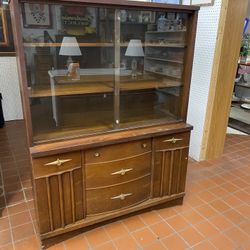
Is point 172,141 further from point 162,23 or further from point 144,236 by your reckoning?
point 162,23

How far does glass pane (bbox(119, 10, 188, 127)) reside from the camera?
1745 millimetres

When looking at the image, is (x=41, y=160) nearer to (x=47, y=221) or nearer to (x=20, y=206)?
(x=47, y=221)

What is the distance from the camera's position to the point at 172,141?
1.89 meters

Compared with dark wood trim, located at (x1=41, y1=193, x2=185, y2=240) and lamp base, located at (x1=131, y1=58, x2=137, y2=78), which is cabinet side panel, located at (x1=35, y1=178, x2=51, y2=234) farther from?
lamp base, located at (x1=131, y1=58, x2=137, y2=78)

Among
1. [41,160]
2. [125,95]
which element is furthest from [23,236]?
[125,95]

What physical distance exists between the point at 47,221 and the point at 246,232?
145 cm

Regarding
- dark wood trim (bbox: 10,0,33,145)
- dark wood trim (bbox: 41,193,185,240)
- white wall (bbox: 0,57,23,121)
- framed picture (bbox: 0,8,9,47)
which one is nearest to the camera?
dark wood trim (bbox: 10,0,33,145)

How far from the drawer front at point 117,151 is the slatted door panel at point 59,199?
4.8 inches

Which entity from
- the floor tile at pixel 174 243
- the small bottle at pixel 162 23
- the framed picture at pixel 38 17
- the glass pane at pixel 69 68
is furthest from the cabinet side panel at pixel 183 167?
the framed picture at pixel 38 17

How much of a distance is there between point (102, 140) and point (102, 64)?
21.4 inches

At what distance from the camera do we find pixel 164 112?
6.79 ft

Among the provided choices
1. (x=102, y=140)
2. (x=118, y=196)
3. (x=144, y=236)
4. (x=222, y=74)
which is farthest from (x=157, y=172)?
(x=222, y=74)

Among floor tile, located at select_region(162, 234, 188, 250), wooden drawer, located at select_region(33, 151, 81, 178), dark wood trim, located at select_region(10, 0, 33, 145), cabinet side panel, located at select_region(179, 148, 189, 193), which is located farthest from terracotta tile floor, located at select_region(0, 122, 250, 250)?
dark wood trim, located at select_region(10, 0, 33, 145)

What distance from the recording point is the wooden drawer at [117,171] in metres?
1.68
